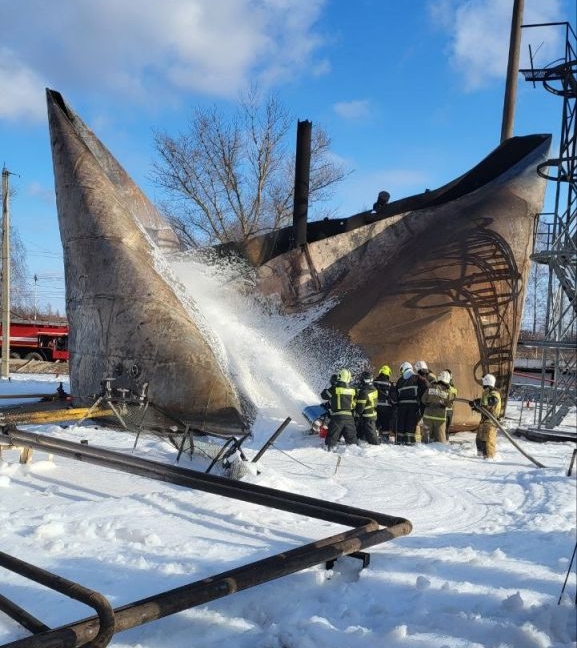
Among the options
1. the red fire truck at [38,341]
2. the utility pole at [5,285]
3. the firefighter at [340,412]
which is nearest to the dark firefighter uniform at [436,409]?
the firefighter at [340,412]

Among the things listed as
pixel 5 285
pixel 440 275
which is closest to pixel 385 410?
pixel 440 275

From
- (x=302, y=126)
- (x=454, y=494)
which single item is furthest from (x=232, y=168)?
(x=454, y=494)

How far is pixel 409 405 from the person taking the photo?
37.6 ft

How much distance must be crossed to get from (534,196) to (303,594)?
14.3 meters

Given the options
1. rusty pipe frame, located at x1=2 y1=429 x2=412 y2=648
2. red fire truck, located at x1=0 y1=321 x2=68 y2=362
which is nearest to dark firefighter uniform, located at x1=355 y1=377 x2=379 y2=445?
rusty pipe frame, located at x1=2 y1=429 x2=412 y2=648

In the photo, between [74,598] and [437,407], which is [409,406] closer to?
[437,407]

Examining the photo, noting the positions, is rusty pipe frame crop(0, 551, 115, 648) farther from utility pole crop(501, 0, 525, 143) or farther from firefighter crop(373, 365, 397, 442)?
utility pole crop(501, 0, 525, 143)

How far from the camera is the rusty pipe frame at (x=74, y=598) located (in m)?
2.74

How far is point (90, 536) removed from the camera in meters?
4.82

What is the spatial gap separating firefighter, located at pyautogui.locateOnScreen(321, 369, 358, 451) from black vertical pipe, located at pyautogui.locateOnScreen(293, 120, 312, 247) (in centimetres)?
927

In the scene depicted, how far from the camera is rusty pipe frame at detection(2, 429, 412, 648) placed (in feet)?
9.52

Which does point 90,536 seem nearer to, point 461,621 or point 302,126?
point 461,621

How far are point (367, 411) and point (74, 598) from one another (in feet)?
26.7

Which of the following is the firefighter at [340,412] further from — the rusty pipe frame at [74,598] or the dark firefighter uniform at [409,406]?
the rusty pipe frame at [74,598]
